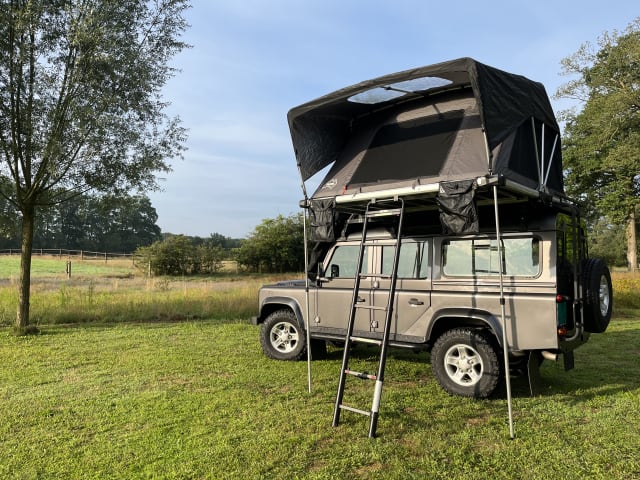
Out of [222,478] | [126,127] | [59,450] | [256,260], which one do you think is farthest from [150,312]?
[256,260]

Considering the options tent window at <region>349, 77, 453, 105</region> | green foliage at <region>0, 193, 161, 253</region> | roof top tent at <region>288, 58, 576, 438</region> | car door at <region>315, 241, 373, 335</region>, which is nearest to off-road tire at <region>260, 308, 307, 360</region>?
car door at <region>315, 241, 373, 335</region>

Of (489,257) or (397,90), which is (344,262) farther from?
(397,90)

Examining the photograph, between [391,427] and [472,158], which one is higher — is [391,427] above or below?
below

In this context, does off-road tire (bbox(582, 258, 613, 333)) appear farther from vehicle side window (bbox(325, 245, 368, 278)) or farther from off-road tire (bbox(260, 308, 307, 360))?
off-road tire (bbox(260, 308, 307, 360))

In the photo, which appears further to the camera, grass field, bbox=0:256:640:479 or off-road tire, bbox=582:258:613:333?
off-road tire, bbox=582:258:613:333

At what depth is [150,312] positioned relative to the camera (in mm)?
12242

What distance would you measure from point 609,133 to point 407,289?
81.3 feet

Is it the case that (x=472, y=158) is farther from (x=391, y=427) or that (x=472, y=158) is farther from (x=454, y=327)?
(x=391, y=427)

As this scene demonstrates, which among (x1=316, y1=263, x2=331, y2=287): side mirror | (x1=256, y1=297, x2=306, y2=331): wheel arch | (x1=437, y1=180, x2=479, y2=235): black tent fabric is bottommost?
(x1=256, y1=297, x2=306, y2=331): wheel arch

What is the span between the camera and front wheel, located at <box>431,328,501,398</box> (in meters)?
5.04

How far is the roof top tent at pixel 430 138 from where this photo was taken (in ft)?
15.8

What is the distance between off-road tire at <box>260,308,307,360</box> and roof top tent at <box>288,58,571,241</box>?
67.0 inches

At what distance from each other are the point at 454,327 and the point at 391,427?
163cm

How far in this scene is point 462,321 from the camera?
541cm
